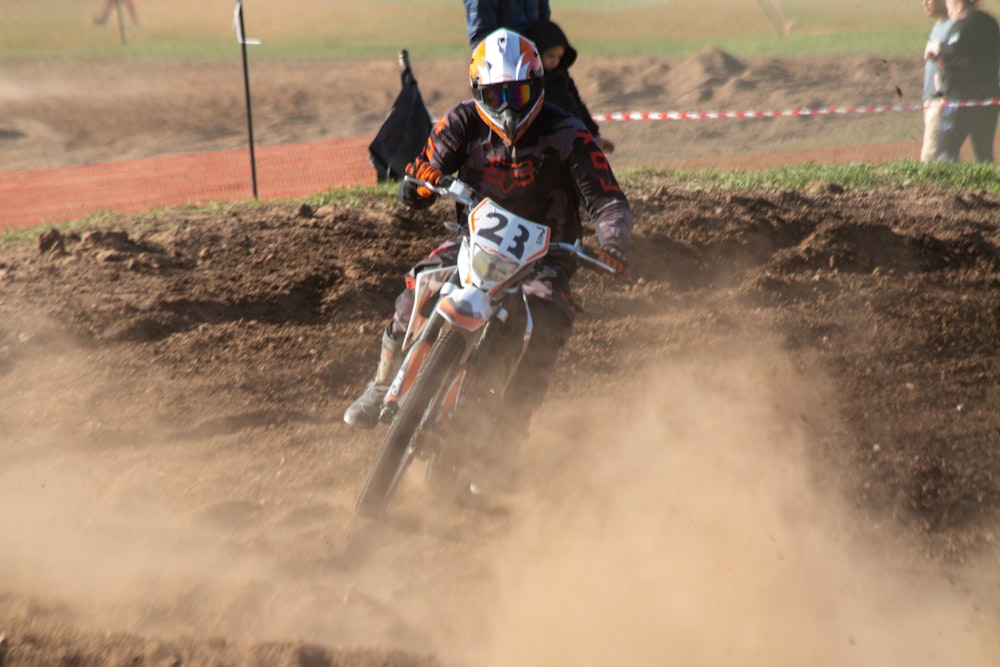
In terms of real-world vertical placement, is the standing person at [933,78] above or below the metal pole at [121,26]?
above

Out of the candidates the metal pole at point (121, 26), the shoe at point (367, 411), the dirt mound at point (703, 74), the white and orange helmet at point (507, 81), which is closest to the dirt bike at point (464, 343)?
the shoe at point (367, 411)

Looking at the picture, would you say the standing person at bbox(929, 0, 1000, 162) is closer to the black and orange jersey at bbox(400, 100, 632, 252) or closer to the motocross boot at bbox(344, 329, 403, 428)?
the black and orange jersey at bbox(400, 100, 632, 252)

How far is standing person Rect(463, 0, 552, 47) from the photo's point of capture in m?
6.91

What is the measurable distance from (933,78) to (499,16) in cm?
738

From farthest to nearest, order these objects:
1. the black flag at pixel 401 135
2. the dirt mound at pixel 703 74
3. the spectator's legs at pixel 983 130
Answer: the dirt mound at pixel 703 74
the spectator's legs at pixel 983 130
the black flag at pixel 401 135

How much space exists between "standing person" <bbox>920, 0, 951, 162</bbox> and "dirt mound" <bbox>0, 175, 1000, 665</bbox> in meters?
3.75

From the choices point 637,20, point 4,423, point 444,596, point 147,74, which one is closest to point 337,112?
point 147,74

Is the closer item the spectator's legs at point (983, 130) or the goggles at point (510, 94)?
the goggles at point (510, 94)

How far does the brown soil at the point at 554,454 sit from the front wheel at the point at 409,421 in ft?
1.00

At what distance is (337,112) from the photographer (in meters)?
19.7

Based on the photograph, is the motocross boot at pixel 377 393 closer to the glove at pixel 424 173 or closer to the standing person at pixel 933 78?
the glove at pixel 424 173

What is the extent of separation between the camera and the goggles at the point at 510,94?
473 centimetres

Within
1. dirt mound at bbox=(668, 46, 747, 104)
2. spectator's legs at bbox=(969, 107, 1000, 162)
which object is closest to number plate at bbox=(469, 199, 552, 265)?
spectator's legs at bbox=(969, 107, 1000, 162)

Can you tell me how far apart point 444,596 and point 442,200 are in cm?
470
